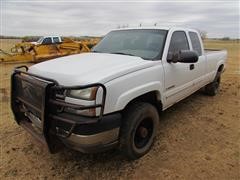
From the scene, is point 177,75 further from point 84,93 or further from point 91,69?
point 84,93

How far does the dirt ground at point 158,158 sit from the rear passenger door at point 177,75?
655 millimetres

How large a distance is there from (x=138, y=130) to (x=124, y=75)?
0.90 meters

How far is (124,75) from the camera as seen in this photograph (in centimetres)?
298

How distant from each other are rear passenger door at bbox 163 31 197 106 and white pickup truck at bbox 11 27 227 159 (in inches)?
0.6

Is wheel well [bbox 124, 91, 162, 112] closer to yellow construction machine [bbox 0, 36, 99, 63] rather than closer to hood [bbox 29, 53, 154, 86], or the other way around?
hood [bbox 29, 53, 154, 86]

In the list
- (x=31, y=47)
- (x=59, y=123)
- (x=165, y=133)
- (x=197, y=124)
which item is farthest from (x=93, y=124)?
(x=31, y=47)

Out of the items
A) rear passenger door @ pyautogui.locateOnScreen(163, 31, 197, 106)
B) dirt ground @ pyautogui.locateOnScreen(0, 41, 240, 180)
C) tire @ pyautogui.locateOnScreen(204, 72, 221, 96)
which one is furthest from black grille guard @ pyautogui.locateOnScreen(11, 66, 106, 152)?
tire @ pyautogui.locateOnScreen(204, 72, 221, 96)

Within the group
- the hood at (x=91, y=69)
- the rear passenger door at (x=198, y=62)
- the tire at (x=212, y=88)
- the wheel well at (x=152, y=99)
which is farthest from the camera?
the tire at (x=212, y=88)

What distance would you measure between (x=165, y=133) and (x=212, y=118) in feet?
4.50

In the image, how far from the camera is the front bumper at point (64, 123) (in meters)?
2.62

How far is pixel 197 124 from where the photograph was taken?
4.71 metres

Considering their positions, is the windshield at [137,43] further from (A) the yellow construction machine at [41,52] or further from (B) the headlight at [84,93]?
(A) the yellow construction machine at [41,52]

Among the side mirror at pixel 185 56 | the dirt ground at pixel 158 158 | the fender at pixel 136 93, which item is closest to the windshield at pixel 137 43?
the side mirror at pixel 185 56

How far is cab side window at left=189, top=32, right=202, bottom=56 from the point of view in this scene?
5.12m
